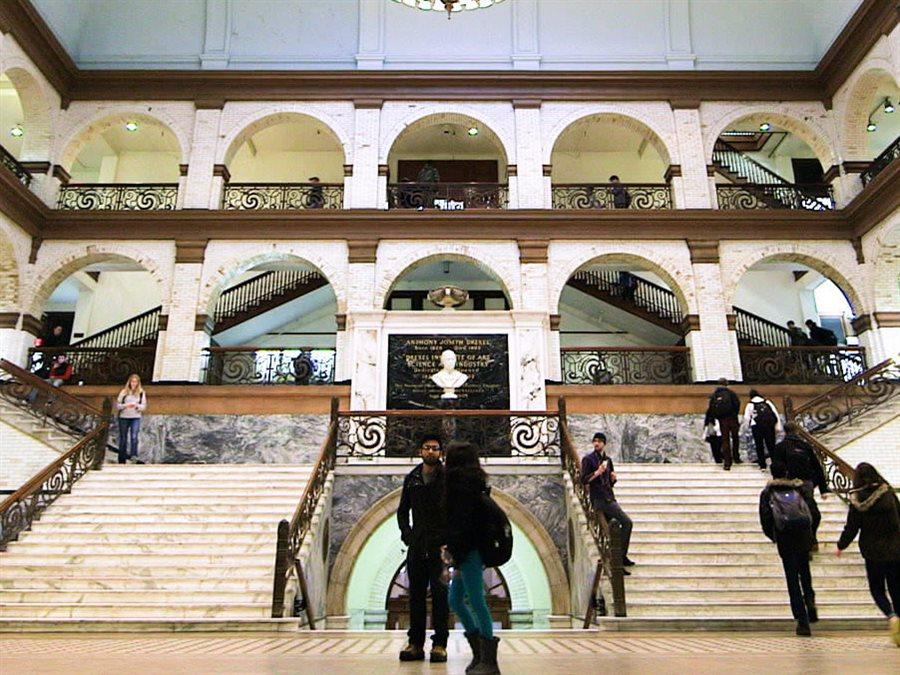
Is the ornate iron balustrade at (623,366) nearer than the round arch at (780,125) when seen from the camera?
Yes

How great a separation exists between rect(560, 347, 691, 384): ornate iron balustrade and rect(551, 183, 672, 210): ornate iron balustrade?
3388 mm

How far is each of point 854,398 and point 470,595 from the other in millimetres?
11368

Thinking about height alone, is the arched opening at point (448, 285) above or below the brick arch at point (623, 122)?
below

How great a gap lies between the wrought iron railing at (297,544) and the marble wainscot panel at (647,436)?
5.86m

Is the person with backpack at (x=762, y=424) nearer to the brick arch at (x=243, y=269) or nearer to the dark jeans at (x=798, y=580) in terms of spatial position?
the dark jeans at (x=798, y=580)

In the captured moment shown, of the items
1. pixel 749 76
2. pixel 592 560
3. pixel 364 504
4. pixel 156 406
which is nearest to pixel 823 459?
pixel 592 560

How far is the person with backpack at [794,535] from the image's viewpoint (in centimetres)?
548

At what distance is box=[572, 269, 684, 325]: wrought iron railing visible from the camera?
1786cm

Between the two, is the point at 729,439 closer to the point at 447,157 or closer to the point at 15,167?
the point at 447,157

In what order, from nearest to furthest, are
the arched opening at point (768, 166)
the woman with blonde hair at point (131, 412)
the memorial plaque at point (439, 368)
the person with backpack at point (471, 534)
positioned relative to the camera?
the person with backpack at point (471, 534) → the woman with blonde hair at point (131, 412) → the memorial plaque at point (439, 368) → the arched opening at point (768, 166)

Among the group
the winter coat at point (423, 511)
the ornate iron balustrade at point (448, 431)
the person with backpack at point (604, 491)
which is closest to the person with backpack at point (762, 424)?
the ornate iron balustrade at point (448, 431)

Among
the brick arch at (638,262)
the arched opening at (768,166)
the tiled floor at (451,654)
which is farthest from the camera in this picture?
the arched opening at (768,166)

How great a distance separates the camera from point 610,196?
1652 cm

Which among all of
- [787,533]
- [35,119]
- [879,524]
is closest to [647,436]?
[787,533]
